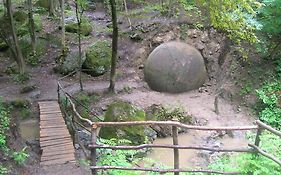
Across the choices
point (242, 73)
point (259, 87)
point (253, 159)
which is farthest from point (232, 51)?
point (253, 159)

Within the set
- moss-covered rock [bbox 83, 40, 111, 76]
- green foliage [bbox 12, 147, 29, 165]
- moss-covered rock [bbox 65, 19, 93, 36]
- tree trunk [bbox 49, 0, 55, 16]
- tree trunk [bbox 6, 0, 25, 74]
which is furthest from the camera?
tree trunk [bbox 49, 0, 55, 16]

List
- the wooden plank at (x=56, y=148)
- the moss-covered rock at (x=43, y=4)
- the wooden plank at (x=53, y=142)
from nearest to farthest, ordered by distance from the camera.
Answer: the wooden plank at (x=56, y=148) < the wooden plank at (x=53, y=142) < the moss-covered rock at (x=43, y=4)

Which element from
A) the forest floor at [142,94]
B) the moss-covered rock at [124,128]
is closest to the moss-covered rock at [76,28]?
the forest floor at [142,94]

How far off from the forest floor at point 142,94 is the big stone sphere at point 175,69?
1.12 ft

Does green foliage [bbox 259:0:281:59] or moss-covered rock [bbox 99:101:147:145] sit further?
green foliage [bbox 259:0:281:59]

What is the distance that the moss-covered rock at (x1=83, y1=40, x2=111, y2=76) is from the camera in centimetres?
1609

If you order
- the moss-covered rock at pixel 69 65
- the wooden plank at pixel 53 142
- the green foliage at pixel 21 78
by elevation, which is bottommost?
the green foliage at pixel 21 78

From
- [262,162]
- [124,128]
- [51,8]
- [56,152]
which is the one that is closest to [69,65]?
[124,128]

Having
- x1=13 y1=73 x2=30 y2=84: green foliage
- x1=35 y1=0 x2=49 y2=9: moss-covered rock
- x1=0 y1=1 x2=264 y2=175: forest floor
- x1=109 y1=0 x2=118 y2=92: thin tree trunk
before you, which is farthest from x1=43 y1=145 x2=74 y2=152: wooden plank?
x1=35 y1=0 x2=49 y2=9: moss-covered rock

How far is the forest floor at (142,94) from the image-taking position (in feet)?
38.6

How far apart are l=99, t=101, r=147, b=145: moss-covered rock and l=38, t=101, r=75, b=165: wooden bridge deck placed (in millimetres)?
1337

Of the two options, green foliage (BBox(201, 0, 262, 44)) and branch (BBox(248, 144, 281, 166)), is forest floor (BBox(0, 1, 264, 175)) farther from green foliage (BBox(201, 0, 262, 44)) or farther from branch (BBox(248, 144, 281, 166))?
branch (BBox(248, 144, 281, 166))

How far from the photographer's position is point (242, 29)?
41.4 ft

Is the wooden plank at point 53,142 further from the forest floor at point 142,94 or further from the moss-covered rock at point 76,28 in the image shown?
the moss-covered rock at point 76,28
